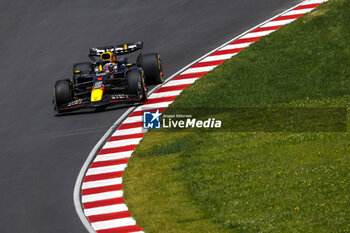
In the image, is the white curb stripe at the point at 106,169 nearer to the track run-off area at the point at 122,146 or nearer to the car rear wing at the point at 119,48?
the track run-off area at the point at 122,146

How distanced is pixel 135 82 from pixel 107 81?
1.45m

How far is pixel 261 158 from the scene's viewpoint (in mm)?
26203

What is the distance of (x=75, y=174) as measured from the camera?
91.5 feet

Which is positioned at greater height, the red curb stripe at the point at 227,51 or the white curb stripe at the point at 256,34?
the white curb stripe at the point at 256,34

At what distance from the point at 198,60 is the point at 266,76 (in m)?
3.73

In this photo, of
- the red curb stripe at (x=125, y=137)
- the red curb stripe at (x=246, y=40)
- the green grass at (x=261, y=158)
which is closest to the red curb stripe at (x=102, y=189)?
the green grass at (x=261, y=158)

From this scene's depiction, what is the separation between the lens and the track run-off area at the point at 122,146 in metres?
24.7

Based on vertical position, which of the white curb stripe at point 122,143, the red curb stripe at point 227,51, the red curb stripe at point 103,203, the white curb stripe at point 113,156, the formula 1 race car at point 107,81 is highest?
the formula 1 race car at point 107,81

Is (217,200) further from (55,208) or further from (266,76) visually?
(266,76)

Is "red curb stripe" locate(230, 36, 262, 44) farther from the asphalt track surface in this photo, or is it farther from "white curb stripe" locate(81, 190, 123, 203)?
"white curb stripe" locate(81, 190, 123, 203)

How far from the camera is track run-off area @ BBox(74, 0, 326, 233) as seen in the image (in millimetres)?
24703

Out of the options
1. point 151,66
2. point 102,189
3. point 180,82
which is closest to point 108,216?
point 102,189

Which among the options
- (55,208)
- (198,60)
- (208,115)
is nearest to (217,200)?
(55,208)

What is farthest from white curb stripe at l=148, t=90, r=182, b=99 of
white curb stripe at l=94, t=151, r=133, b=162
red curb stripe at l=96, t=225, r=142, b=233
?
red curb stripe at l=96, t=225, r=142, b=233
